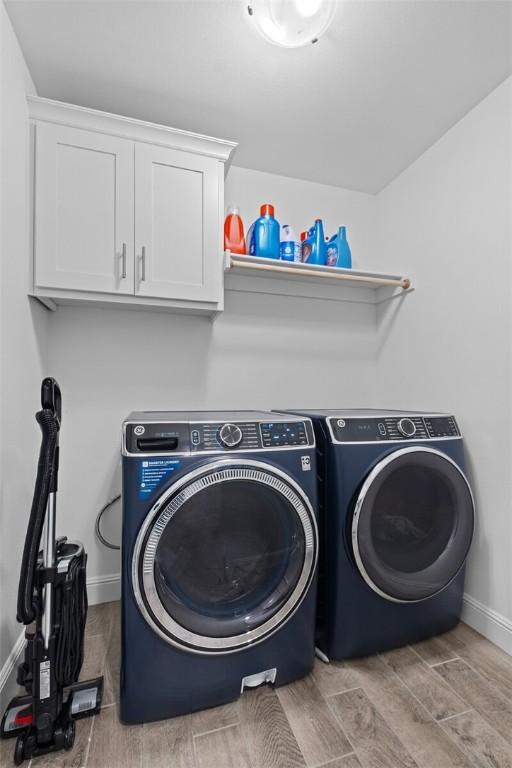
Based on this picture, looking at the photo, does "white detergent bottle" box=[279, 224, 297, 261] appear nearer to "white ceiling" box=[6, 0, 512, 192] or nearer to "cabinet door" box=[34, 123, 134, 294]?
"white ceiling" box=[6, 0, 512, 192]

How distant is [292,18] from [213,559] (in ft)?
6.03

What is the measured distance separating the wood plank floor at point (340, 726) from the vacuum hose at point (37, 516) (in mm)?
461

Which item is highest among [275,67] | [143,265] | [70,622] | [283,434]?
[275,67]

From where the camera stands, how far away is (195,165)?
6.02 feet

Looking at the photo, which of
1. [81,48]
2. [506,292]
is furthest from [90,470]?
[506,292]

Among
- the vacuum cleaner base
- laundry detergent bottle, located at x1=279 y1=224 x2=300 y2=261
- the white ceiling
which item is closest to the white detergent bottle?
laundry detergent bottle, located at x1=279 y1=224 x2=300 y2=261

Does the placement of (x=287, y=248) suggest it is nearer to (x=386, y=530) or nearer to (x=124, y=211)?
(x=124, y=211)

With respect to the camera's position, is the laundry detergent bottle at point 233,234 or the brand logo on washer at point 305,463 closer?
the brand logo on washer at point 305,463

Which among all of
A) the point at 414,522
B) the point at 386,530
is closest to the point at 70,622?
the point at 386,530

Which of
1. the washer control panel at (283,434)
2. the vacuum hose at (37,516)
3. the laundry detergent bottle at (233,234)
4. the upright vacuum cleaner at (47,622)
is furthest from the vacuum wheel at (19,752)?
the laundry detergent bottle at (233,234)

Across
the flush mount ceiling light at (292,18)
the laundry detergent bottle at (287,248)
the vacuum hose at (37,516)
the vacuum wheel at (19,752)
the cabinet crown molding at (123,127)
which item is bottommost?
the vacuum wheel at (19,752)

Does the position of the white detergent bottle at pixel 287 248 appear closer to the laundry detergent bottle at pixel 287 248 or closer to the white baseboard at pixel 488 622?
the laundry detergent bottle at pixel 287 248

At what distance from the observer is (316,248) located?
85.2 inches

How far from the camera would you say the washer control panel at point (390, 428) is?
152 cm
